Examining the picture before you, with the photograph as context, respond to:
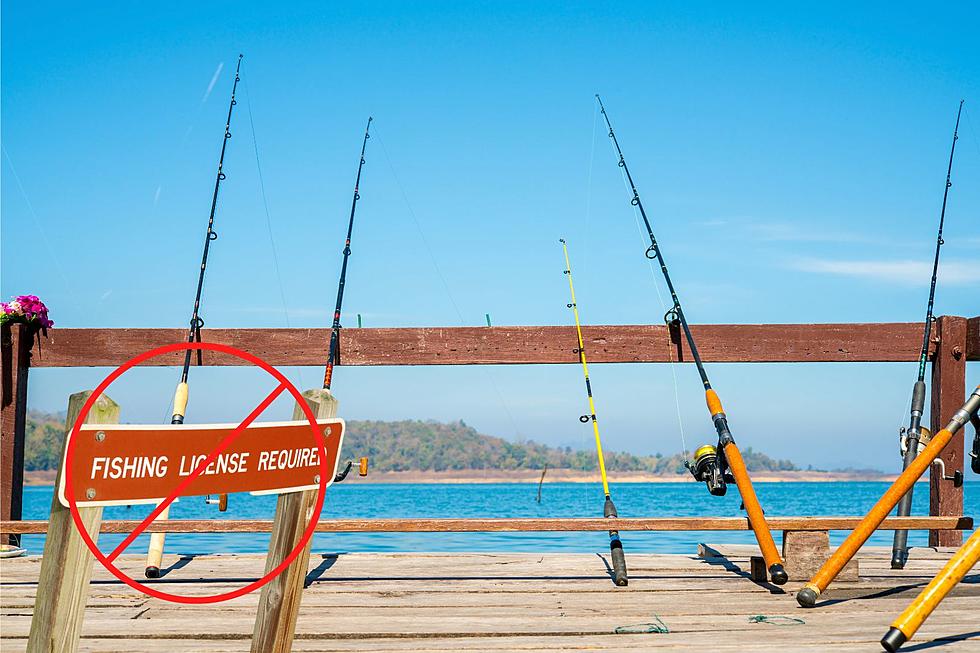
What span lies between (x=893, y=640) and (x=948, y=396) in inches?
125

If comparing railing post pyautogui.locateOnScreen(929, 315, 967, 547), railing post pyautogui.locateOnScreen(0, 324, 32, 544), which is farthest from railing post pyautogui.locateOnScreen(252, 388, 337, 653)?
railing post pyautogui.locateOnScreen(929, 315, 967, 547)

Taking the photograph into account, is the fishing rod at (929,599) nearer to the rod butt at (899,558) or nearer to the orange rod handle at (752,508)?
the orange rod handle at (752,508)

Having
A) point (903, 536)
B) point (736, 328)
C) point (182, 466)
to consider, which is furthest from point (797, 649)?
point (736, 328)

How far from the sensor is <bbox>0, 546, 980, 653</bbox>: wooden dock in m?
3.69

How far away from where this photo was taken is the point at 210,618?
411cm

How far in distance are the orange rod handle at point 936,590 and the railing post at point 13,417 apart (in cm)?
488

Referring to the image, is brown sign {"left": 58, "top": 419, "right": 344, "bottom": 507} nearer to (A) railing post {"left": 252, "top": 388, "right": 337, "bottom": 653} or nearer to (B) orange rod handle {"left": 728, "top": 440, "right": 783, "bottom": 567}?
(A) railing post {"left": 252, "top": 388, "right": 337, "bottom": 653}

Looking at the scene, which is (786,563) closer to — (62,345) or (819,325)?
(819,325)

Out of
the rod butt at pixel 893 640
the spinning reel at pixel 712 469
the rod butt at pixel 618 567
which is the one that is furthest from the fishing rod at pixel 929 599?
the rod butt at pixel 618 567

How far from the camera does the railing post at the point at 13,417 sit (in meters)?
6.04

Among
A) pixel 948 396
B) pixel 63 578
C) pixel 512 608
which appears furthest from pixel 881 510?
pixel 63 578

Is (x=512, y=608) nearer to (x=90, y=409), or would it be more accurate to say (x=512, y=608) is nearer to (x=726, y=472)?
(x=726, y=472)

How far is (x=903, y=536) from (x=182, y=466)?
4.31 metres

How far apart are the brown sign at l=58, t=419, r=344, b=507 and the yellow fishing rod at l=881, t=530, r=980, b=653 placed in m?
2.16
